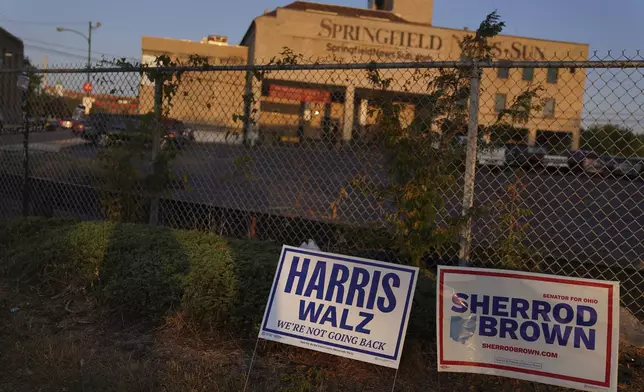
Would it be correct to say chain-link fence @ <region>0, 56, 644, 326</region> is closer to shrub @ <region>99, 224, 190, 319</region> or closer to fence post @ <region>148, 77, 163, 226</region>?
fence post @ <region>148, 77, 163, 226</region>

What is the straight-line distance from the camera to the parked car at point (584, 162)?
4441 millimetres

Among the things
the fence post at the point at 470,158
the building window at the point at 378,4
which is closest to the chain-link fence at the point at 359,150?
the fence post at the point at 470,158

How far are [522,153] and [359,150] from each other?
125 cm

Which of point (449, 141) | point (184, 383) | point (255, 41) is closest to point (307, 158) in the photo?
point (449, 141)

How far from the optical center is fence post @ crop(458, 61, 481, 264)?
3.97 m

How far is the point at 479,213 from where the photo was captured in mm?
4000

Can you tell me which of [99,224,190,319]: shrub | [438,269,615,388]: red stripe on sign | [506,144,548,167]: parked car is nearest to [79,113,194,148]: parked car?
[99,224,190,319]: shrub

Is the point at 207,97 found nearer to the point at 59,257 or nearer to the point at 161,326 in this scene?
the point at 59,257

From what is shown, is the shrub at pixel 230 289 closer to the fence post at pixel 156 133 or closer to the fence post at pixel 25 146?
the fence post at pixel 156 133

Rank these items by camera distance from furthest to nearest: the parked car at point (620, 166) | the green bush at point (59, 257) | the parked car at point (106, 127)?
the parked car at point (106, 127) < the green bush at point (59, 257) < the parked car at point (620, 166)

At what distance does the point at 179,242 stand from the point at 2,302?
1.53 meters

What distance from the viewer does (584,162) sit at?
4488 millimetres

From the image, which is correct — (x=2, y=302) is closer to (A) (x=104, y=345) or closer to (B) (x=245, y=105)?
(A) (x=104, y=345)

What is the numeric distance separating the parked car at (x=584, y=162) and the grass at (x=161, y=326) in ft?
4.48
